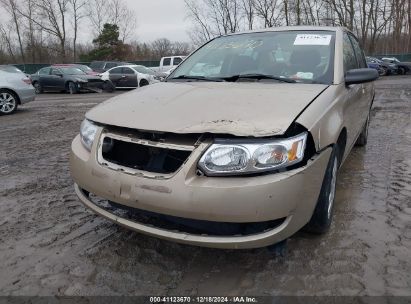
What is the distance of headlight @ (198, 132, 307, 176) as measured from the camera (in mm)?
2336

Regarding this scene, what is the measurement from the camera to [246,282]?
2.56m

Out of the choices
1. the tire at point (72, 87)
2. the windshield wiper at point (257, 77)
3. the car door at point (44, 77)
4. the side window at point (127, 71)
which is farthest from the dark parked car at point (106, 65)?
the windshield wiper at point (257, 77)

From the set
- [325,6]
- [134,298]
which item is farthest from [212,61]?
[325,6]

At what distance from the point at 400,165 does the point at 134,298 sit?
12.5ft

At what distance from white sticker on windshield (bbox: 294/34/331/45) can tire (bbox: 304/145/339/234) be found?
1193mm

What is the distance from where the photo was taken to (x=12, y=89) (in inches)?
431

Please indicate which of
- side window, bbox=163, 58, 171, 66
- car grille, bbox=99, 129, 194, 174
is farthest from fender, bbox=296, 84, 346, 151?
side window, bbox=163, 58, 171, 66

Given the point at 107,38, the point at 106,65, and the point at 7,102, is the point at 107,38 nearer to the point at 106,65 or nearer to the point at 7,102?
the point at 106,65

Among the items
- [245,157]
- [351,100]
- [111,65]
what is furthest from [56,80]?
[245,157]

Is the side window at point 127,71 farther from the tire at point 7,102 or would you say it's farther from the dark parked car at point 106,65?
the tire at point 7,102

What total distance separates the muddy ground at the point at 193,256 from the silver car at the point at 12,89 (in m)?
7.48

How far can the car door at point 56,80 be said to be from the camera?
2053 cm

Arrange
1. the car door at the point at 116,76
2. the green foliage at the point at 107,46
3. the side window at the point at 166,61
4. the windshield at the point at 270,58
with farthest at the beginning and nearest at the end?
the green foliage at the point at 107,46
the side window at the point at 166,61
the car door at the point at 116,76
the windshield at the point at 270,58

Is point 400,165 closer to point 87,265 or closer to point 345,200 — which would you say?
point 345,200
